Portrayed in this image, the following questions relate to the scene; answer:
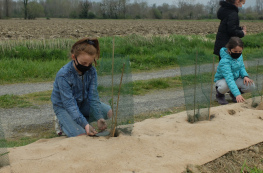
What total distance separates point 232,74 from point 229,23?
1.20 m

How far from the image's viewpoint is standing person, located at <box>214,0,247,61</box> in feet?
19.5

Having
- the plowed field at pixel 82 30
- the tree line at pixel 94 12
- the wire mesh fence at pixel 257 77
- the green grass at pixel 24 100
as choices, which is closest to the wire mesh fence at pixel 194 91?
the wire mesh fence at pixel 257 77

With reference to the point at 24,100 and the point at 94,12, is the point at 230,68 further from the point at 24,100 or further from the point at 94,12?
the point at 94,12

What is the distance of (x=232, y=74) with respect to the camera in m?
5.26

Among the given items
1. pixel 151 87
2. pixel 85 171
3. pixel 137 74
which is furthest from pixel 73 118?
pixel 137 74

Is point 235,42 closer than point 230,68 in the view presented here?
Yes

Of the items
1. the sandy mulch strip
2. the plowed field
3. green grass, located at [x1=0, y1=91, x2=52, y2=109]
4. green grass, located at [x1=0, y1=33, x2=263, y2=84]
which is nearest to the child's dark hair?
green grass, located at [x1=0, y1=33, x2=263, y2=84]

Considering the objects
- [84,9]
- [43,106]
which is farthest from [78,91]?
[84,9]

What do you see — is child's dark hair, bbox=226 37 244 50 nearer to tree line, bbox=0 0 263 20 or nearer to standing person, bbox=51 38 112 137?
standing person, bbox=51 38 112 137

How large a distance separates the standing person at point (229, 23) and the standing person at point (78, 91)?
326 centimetres

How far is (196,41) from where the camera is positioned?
12.9m

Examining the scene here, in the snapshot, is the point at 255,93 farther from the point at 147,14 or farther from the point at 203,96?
the point at 147,14

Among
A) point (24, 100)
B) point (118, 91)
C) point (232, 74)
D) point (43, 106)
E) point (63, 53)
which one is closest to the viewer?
point (118, 91)

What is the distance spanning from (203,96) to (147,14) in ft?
215
